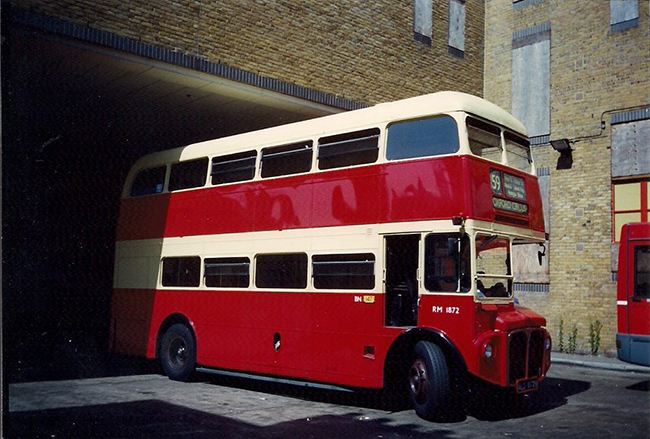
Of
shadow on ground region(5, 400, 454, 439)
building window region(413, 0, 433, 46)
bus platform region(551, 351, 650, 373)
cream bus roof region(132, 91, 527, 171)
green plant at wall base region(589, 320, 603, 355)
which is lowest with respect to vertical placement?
shadow on ground region(5, 400, 454, 439)

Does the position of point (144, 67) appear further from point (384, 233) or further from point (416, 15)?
point (416, 15)

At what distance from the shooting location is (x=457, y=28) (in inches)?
752

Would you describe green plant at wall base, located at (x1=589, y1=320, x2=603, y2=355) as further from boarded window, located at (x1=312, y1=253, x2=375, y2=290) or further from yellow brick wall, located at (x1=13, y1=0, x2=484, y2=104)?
boarded window, located at (x1=312, y1=253, x2=375, y2=290)

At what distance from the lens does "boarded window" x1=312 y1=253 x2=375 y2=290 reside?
9.74m

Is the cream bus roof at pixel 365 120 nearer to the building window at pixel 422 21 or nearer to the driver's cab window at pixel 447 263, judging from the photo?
the driver's cab window at pixel 447 263

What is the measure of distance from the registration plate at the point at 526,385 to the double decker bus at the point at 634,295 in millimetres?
3698

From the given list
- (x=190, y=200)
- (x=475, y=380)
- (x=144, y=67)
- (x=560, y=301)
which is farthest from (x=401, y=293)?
(x=560, y=301)

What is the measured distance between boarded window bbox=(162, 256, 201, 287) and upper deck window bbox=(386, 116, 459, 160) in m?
4.53

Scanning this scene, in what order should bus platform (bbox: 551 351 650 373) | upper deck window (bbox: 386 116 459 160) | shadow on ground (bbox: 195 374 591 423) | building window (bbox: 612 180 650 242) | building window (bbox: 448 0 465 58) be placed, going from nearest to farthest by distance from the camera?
upper deck window (bbox: 386 116 459 160)
shadow on ground (bbox: 195 374 591 423)
bus platform (bbox: 551 351 650 373)
building window (bbox: 612 180 650 242)
building window (bbox: 448 0 465 58)

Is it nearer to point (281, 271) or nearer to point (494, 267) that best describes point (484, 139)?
point (494, 267)

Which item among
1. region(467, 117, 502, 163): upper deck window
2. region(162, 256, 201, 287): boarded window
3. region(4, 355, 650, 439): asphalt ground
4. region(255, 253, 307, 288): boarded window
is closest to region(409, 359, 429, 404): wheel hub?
region(4, 355, 650, 439): asphalt ground

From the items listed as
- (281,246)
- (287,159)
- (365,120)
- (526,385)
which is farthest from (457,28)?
(526,385)

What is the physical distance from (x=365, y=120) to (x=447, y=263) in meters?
2.55

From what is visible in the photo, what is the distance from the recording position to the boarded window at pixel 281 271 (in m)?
10.6
